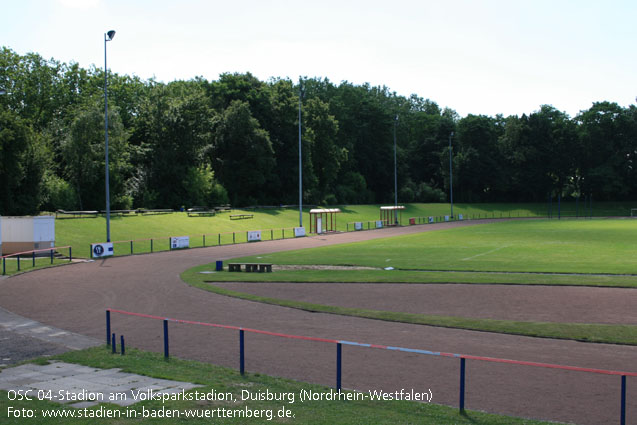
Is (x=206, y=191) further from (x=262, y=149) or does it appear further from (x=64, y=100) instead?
(x=64, y=100)

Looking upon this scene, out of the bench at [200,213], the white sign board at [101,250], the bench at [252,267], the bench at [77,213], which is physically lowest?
the bench at [252,267]

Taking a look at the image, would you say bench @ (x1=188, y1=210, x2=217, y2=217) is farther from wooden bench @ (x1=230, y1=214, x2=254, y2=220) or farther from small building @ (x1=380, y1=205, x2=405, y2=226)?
small building @ (x1=380, y1=205, x2=405, y2=226)

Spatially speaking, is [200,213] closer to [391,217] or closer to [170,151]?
[170,151]

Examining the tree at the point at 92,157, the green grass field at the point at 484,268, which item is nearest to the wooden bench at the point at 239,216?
the tree at the point at 92,157

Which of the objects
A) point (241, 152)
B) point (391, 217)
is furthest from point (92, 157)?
point (391, 217)

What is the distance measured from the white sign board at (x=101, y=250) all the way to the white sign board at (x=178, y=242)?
A: 571cm

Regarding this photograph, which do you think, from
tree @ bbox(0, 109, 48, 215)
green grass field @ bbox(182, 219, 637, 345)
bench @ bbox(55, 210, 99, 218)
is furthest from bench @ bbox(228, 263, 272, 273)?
tree @ bbox(0, 109, 48, 215)

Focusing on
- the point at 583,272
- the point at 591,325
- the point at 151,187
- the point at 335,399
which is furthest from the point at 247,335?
the point at 151,187

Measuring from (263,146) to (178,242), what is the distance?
123ft

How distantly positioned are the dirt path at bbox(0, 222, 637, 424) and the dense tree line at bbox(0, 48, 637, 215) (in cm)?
3127

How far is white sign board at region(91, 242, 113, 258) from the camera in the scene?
36.7 meters

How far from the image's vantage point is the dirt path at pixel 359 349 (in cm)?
975

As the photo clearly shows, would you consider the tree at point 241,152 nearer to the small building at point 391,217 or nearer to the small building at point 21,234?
the small building at point 391,217

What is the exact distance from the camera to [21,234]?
3531 centimetres
